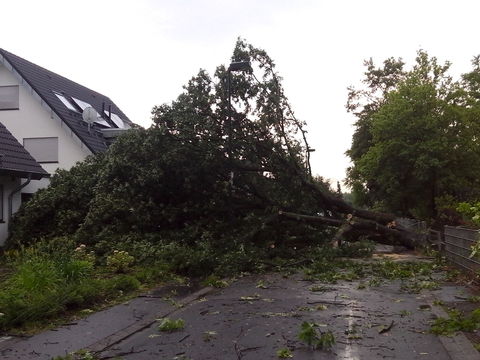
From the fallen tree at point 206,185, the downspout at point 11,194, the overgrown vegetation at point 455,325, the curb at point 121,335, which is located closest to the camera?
the curb at point 121,335

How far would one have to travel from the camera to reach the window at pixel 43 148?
23750mm

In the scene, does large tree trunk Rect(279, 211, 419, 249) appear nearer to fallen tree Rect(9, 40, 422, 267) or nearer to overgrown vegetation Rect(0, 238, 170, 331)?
fallen tree Rect(9, 40, 422, 267)

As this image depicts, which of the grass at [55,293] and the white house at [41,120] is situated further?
the white house at [41,120]

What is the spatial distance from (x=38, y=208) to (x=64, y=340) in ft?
32.4

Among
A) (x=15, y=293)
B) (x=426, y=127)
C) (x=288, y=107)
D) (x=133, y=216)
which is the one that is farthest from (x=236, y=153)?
(x=426, y=127)

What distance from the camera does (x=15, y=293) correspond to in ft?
24.5

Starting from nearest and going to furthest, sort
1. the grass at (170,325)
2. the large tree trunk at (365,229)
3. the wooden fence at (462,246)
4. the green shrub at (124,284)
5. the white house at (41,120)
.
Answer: the grass at (170,325) < the green shrub at (124,284) < the wooden fence at (462,246) < the large tree trunk at (365,229) < the white house at (41,120)

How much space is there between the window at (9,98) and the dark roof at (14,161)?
6631 mm

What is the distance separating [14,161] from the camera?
16.3 m

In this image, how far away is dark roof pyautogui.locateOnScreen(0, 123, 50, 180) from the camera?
15.7 metres

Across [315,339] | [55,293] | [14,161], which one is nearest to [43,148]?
[14,161]

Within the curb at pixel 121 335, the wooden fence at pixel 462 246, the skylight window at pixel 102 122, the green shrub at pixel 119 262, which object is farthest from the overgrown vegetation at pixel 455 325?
the skylight window at pixel 102 122

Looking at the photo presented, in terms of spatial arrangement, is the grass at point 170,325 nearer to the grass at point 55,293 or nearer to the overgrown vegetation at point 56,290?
the grass at point 55,293

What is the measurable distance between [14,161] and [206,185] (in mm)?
6279
